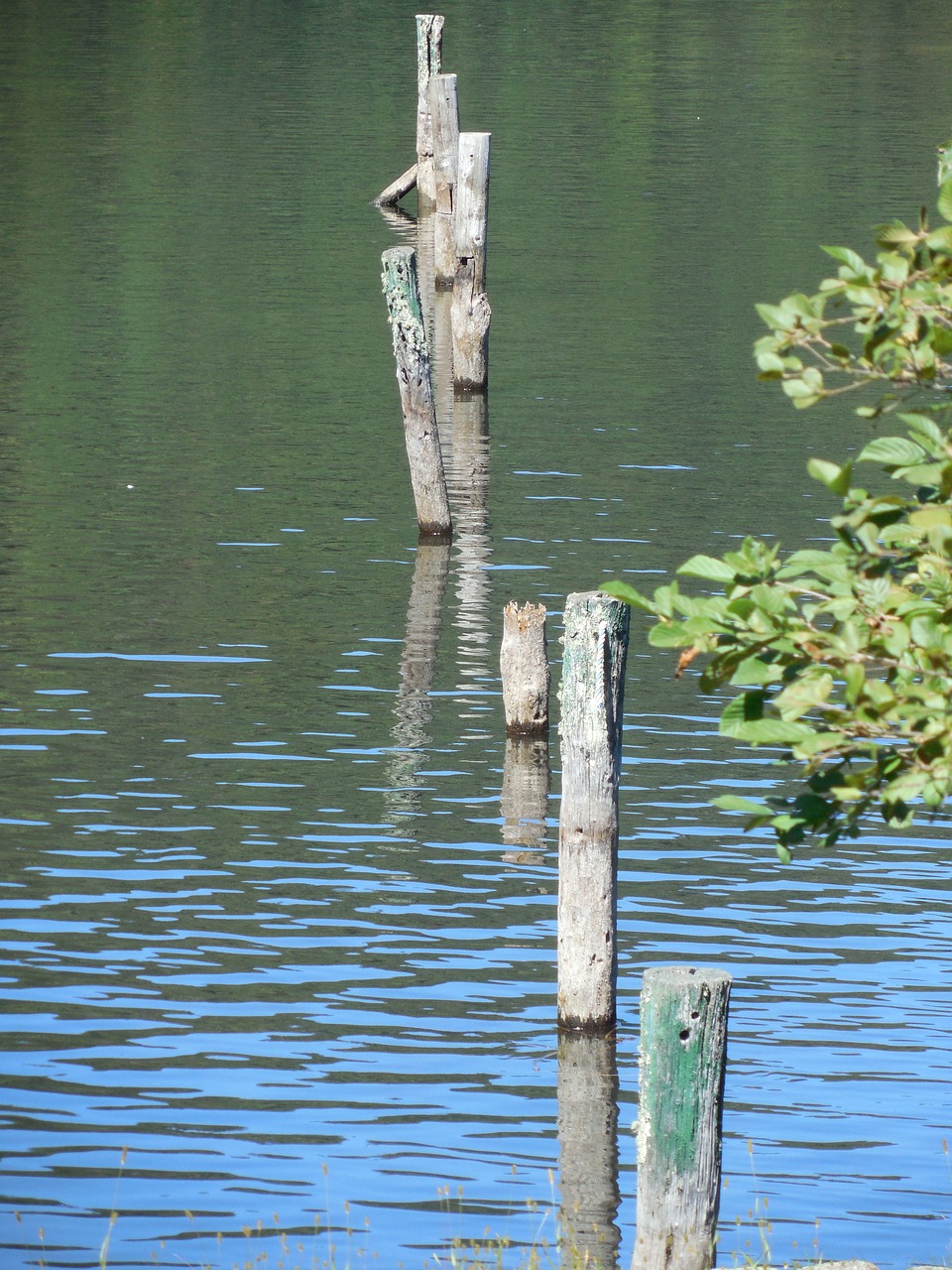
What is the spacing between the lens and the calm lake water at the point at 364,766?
873 cm

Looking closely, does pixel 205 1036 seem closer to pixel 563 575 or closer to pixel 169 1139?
pixel 169 1139

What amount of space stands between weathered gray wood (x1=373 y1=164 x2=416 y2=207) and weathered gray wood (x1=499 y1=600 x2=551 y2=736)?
22299mm

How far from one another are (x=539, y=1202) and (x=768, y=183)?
30.8 meters

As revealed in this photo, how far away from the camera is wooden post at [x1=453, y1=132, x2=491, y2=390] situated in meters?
23.5

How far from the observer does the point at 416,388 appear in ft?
57.7

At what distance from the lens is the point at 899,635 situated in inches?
197

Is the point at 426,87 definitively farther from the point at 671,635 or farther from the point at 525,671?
the point at 671,635

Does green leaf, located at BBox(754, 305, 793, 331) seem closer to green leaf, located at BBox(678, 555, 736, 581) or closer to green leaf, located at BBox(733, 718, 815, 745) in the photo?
green leaf, located at BBox(678, 555, 736, 581)

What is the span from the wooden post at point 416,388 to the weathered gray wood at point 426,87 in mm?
15158

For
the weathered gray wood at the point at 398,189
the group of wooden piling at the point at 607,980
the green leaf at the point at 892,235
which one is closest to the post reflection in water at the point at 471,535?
the group of wooden piling at the point at 607,980

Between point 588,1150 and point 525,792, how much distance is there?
14.5ft

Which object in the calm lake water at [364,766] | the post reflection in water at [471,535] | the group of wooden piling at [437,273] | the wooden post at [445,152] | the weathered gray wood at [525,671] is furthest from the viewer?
the wooden post at [445,152]

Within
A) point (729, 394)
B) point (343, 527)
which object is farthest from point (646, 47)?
point (343, 527)

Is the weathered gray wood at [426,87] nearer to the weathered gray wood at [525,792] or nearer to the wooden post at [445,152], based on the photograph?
the wooden post at [445,152]
